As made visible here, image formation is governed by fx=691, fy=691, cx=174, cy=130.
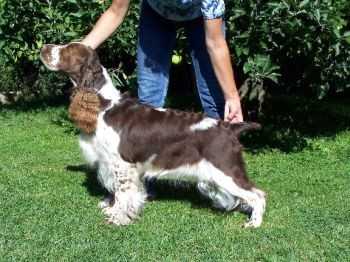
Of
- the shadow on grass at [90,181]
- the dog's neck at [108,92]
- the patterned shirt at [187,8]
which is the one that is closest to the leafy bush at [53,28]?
the shadow on grass at [90,181]

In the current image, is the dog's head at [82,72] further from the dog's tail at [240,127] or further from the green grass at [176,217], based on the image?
the dog's tail at [240,127]

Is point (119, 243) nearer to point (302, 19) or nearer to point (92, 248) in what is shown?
point (92, 248)

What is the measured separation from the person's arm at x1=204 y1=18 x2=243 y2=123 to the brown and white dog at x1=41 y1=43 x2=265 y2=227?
0.41 feet

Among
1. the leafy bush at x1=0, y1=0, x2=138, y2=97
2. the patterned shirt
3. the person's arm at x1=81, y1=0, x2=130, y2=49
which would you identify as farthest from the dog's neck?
the leafy bush at x1=0, y1=0, x2=138, y2=97

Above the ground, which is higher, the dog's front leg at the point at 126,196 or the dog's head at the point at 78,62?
the dog's head at the point at 78,62

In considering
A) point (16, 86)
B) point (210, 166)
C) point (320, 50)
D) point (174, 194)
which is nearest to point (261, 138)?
point (320, 50)

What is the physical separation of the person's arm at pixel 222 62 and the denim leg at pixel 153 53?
0.50 m

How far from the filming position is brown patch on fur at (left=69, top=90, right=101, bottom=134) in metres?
4.75

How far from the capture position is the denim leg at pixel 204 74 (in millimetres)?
5066

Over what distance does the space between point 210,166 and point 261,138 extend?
272 cm

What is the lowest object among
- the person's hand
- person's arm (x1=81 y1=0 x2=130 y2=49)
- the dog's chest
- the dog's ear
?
the dog's chest

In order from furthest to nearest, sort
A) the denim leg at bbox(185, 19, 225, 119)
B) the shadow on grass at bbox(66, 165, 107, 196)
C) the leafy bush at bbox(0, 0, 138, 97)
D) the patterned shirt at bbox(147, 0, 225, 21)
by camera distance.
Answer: the leafy bush at bbox(0, 0, 138, 97), the shadow on grass at bbox(66, 165, 107, 196), the denim leg at bbox(185, 19, 225, 119), the patterned shirt at bbox(147, 0, 225, 21)

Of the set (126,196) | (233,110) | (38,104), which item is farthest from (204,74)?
(38,104)

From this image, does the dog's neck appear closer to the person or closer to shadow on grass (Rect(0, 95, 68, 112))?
the person
